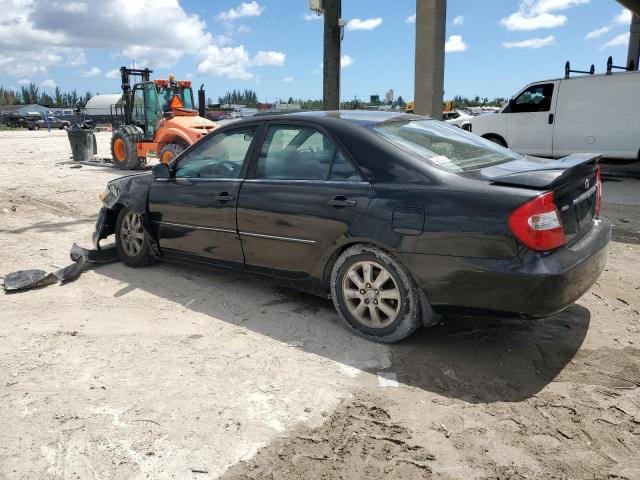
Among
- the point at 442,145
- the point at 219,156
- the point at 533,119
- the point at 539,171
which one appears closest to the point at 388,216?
the point at 442,145

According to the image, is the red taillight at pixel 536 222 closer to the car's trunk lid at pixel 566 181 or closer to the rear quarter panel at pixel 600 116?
the car's trunk lid at pixel 566 181

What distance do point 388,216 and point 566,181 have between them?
3.63 ft

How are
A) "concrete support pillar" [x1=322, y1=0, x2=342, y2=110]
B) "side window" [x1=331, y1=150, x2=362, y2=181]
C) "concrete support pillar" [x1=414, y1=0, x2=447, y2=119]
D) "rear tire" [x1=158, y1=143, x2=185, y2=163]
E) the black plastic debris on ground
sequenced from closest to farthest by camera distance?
"side window" [x1=331, y1=150, x2=362, y2=181]
the black plastic debris on ground
"concrete support pillar" [x1=322, y1=0, x2=342, y2=110]
"concrete support pillar" [x1=414, y1=0, x2=447, y2=119]
"rear tire" [x1=158, y1=143, x2=185, y2=163]

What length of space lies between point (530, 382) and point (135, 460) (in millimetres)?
2243

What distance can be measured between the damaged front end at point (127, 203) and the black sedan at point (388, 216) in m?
0.31

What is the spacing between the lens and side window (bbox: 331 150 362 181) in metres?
3.77

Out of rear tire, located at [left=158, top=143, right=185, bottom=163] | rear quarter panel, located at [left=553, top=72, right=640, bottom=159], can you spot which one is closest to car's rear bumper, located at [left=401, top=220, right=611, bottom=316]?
rear quarter panel, located at [left=553, top=72, right=640, bottom=159]

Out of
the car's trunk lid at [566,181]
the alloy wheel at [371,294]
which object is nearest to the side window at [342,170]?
the alloy wheel at [371,294]

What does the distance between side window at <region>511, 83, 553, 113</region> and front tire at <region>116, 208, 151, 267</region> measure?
35.1 feet

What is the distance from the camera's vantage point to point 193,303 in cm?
460

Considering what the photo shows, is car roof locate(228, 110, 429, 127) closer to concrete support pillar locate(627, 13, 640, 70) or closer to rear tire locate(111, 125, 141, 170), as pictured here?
rear tire locate(111, 125, 141, 170)

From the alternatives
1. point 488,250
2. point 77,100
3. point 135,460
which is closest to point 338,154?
point 488,250

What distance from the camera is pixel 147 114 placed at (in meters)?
15.1

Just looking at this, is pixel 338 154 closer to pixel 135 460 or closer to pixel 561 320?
pixel 561 320
